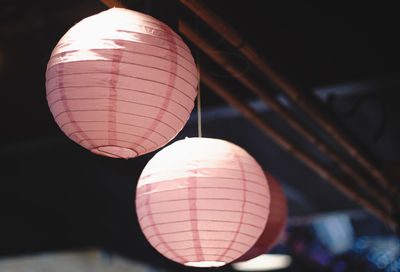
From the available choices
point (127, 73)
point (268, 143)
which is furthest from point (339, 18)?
point (127, 73)

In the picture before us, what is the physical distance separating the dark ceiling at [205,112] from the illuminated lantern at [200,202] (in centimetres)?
65

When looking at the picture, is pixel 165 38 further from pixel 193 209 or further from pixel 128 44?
pixel 193 209

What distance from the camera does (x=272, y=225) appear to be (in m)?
3.21

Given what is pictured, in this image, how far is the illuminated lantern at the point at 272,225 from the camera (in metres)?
3.17

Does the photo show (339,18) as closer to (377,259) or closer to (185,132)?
(185,132)

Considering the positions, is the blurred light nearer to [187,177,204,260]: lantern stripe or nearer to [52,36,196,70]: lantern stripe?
[187,177,204,260]: lantern stripe

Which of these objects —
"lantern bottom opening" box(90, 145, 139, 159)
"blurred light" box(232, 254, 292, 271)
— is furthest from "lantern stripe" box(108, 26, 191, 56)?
"blurred light" box(232, 254, 292, 271)

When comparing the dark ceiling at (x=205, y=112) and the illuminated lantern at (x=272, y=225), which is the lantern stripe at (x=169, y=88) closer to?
the dark ceiling at (x=205, y=112)

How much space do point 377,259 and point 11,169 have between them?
23.3 feet

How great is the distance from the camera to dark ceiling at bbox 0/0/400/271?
4.22m

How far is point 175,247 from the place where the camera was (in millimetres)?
2395

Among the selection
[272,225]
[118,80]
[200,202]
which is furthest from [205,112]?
[118,80]

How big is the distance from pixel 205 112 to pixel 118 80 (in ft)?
10.9

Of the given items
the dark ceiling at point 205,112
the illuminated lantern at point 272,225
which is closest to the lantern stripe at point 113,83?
the dark ceiling at point 205,112
